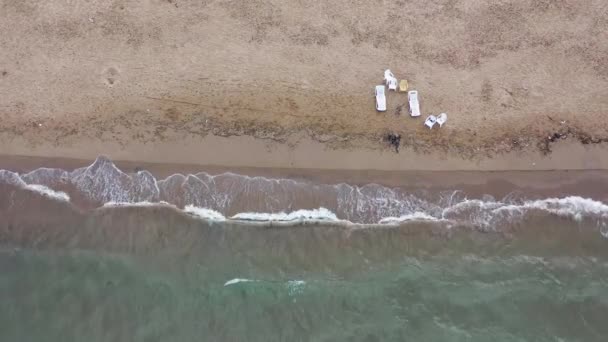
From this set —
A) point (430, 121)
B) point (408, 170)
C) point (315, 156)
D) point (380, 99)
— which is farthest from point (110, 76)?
point (430, 121)

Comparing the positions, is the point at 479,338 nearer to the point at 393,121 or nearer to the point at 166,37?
the point at 393,121

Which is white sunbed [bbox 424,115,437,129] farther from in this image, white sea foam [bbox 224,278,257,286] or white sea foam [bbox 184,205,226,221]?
white sea foam [bbox 224,278,257,286]

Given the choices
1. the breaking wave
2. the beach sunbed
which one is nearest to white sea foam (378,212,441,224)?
the breaking wave

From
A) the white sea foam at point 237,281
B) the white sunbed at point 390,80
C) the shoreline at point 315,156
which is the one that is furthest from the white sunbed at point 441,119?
the white sea foam at point 237,281

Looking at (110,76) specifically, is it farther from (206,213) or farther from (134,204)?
(206,213)

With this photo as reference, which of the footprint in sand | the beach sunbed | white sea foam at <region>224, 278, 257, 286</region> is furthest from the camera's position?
the footprint in sand

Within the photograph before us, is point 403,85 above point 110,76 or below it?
below

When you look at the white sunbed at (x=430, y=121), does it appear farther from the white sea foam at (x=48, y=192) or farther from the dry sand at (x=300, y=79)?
the white sea foam at (x=48, y=192)
